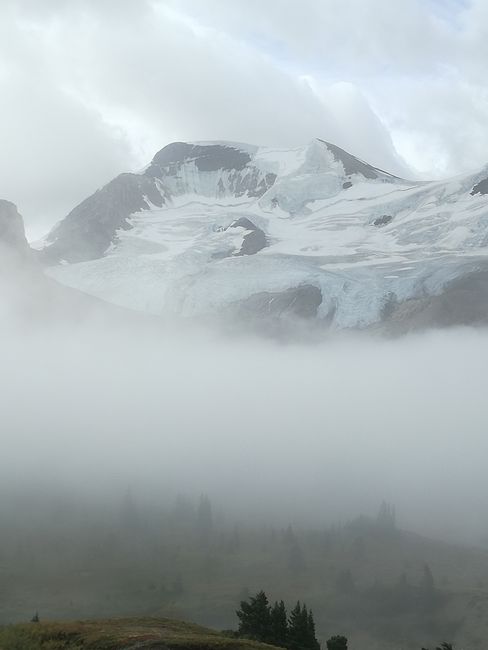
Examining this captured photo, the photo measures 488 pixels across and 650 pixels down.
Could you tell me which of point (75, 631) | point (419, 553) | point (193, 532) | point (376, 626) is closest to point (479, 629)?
point (376, 626)

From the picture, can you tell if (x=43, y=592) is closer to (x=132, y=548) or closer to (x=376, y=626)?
(x=132, y=548)

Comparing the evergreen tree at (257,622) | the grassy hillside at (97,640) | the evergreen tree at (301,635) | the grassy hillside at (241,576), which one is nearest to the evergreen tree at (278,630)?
the evergreen tree at (257,622)

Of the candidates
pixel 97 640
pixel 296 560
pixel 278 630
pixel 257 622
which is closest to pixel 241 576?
pixel 296 560

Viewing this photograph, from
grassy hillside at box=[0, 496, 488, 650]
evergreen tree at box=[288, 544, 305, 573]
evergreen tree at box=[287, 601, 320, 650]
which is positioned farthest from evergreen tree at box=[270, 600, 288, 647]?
evergreen tree at box=[288, 544, 305, 573]

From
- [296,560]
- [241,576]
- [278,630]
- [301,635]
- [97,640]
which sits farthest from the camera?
→ [296,560]

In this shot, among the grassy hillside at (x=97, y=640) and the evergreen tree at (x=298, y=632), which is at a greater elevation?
the grassy hillside at (x=97, y=640)

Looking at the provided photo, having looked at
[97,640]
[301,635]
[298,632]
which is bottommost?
[301,635]

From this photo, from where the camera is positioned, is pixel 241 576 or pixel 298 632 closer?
pixel 298 632

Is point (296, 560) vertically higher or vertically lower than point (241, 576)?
higher

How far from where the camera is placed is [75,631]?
67125 mm

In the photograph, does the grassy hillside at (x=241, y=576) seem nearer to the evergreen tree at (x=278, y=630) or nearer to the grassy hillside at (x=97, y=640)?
the evergreen tree at (x=278, y=630)

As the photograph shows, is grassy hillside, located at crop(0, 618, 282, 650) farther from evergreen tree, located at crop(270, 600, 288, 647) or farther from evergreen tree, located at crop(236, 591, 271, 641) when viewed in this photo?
evergreen tree, located at crop(270, 600, 288, 647)

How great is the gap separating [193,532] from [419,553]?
56.8m

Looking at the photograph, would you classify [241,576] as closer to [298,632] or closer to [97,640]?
[298,632]
